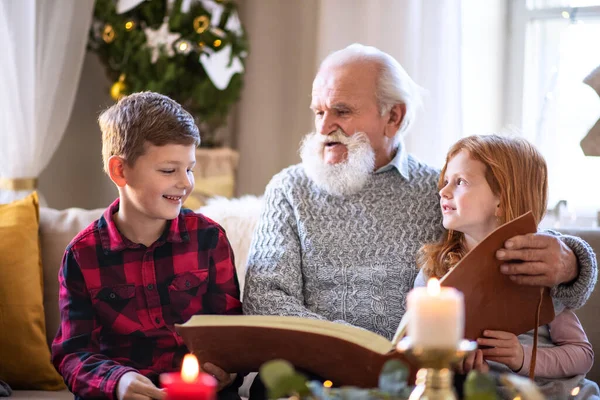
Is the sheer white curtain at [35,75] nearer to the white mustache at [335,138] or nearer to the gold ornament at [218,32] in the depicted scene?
the gold ornament at [218,32]

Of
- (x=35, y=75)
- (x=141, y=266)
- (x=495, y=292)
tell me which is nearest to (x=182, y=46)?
(x=35, y=75)

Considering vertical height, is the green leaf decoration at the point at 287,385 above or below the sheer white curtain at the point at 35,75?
below

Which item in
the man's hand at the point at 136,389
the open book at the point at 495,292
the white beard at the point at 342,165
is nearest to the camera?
the open book at the point at 495,292

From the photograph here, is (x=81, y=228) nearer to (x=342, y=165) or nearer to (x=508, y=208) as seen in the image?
(x=342, y=165)

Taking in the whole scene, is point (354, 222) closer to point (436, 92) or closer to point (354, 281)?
point (354, 281)

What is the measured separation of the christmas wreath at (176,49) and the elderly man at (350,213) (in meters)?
1.22

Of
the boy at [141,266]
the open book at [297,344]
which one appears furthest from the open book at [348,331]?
the boy at [141,266]

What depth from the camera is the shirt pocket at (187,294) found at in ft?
6.34

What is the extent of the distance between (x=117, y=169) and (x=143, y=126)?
0.14 metres

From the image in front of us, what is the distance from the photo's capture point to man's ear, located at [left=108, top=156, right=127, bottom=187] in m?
Result: 1.90

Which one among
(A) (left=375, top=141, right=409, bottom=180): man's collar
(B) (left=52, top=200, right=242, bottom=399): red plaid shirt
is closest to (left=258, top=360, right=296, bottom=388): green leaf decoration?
(B) (left=52, top=200, right=242, bottom=399): red plaid shirt

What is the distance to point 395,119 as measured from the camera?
95.4 inches

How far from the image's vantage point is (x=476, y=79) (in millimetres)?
3410

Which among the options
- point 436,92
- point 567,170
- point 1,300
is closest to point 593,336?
point 567,170
